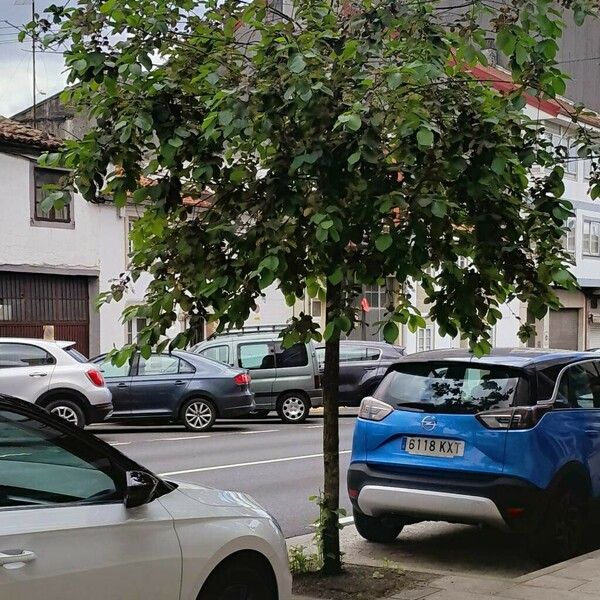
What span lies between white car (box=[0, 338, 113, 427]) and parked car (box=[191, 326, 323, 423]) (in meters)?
4.97

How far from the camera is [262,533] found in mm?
5344

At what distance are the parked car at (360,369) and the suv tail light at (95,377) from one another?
7.70m

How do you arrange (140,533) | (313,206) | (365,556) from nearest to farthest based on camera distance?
(140,533), (313,206), (365,556)

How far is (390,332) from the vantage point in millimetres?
6410

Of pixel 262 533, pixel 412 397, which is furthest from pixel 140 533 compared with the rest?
pixel 412 397

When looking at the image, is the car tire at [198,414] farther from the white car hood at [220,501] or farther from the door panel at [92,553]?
the door panel at [92,553]

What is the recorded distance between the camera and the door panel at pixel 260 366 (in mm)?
22438

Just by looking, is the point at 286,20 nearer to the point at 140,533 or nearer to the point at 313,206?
the point at 313,206

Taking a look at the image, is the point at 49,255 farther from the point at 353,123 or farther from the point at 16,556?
the point at 16,556

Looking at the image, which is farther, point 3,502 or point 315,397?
point 315,397

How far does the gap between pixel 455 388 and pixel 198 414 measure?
40.3ft

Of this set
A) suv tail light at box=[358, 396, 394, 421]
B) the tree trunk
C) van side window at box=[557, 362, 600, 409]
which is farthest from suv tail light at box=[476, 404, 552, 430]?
the tree trunk

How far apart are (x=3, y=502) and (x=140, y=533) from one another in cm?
66

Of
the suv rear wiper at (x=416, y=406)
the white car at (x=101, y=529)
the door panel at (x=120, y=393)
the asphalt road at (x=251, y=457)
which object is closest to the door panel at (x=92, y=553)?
the white car at (x=101, y=529)
